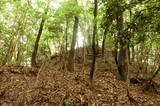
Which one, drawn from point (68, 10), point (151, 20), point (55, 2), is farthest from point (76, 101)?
point (55, 2)

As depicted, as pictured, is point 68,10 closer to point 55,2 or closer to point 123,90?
point 55,2

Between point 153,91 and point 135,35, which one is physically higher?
point 135,35

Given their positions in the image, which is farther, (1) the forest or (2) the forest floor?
(2) the forest floor

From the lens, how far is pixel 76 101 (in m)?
6.07

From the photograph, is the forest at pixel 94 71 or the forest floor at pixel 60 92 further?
the forest floor at pixel 60 92

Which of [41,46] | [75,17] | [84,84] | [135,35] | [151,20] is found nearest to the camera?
[151,20]

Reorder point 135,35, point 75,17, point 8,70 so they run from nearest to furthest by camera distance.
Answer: point 135,35
point 8,70
point 75,17

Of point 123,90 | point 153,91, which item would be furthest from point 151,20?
point 153,91

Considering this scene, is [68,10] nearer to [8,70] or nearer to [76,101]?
[8,70]

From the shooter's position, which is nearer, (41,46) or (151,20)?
(151,20)

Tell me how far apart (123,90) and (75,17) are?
7.52 m

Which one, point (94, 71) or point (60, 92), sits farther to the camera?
point (94, 71)

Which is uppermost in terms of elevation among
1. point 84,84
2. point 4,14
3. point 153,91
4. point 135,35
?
point 4,14

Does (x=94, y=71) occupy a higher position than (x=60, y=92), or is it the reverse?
(x=94, y=71)
